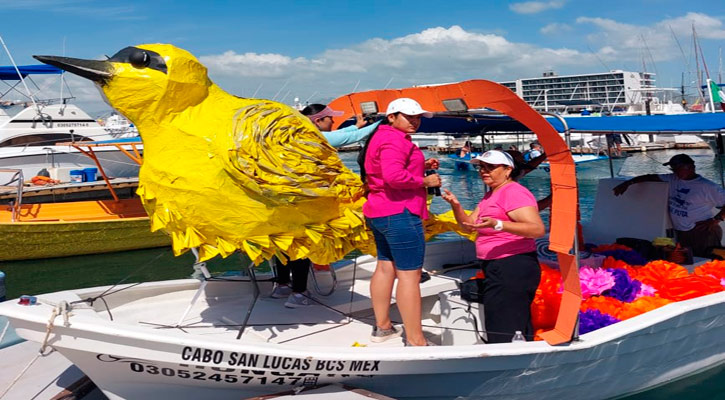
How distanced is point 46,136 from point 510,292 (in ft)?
57.2

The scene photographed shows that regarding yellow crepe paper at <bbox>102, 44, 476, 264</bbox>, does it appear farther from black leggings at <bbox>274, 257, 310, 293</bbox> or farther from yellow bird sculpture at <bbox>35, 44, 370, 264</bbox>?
black leggings at <bbox>274, 257, 310, 293</bbox>

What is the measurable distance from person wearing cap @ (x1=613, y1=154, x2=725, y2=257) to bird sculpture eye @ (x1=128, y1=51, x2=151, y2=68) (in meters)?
5.23

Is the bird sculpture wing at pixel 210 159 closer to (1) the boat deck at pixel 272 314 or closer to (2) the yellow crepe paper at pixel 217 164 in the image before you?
Answer: (2) the yellow crepe paper at pixel 217 164

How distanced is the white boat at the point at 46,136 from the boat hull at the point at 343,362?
37.5 ft

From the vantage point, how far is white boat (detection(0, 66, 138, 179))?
16094 millimetres

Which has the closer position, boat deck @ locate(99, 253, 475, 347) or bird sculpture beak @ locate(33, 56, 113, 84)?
bird sculpture beak @ locate(33, 56, 113, 84)

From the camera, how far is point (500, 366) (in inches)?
A: 162

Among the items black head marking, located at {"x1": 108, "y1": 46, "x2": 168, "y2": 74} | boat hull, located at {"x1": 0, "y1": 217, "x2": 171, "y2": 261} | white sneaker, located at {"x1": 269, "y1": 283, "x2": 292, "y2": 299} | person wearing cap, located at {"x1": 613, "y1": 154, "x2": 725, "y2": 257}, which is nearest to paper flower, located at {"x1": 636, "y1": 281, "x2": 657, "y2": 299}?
person wearing cap, located at {"x1": 613, "y1": 154, "x2": 725, "y2": 257}

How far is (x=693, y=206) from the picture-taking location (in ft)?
21.0

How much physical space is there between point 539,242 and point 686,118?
6.40 ft

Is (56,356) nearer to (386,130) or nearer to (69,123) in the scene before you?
(386,130)

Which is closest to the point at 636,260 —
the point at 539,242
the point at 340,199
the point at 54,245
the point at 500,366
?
the point at 539,242

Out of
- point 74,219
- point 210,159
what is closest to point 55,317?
point 210,159

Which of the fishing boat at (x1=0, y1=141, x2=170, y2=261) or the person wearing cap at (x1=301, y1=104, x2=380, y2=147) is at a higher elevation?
the person wearing cap at (x1=301, y1=104, x2=380, y2=147)
